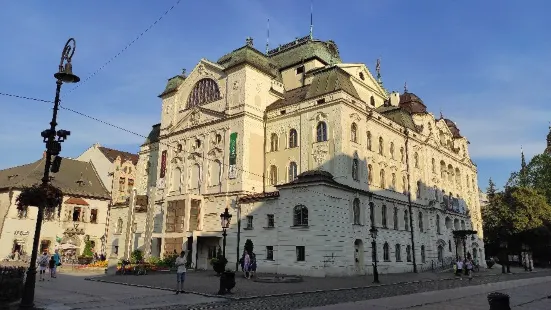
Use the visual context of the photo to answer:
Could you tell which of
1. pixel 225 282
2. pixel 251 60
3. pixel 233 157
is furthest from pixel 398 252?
pixel 225 282

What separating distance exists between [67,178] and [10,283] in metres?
48.8

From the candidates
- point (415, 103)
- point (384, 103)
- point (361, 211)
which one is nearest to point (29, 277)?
point (361, 211)

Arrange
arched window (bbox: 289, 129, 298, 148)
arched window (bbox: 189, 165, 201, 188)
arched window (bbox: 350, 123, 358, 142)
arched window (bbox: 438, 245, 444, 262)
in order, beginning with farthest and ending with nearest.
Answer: arched window (bbox: 438, 245, 444, 262)
arched window (bbox: 189, 165, 201, 188)
arched window (bbox: 289, 129, 298, 148)
arched window (bbox: 350, 123, 358, 142)

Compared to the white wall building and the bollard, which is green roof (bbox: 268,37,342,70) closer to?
the white wall building

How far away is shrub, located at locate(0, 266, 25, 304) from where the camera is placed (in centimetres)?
1387

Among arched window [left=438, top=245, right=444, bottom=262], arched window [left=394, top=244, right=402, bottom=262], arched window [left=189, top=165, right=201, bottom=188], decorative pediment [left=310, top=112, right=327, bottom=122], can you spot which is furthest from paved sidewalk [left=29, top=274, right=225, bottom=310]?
arched window [left=438, top=245, right=444, bottom=262]

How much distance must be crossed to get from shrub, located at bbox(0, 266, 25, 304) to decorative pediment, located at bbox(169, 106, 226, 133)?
1118 inches

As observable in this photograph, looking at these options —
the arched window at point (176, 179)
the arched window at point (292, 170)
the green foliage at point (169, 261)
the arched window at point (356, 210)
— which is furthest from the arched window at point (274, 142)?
the green foliage at point (169, 261)

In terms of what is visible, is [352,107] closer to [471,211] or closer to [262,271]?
[262,271]

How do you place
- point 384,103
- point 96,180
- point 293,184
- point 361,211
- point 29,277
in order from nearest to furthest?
point 29,277 → point 293,184 → point 361,211 → point 384,103 → point 96,180

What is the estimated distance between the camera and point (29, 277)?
Answer: 13.4 m

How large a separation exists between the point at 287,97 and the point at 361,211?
14647mm

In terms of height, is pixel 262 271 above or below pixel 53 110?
below

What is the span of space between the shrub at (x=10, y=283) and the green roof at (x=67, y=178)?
42271 mm
